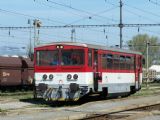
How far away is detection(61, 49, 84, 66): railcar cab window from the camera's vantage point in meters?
23.1

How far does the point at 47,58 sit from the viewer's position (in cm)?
2384

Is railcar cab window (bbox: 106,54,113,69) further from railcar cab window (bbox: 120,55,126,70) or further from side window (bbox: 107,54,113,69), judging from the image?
railcar cab window (bbox: 120,55,126,70)

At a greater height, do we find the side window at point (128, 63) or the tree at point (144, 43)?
the tree at point (144, 43)

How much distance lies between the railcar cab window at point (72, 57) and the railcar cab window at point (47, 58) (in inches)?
15.8

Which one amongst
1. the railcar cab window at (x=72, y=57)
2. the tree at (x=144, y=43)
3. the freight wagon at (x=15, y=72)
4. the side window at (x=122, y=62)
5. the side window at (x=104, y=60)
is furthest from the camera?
the tree at (x=144, y=43)

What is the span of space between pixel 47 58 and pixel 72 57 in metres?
1.35

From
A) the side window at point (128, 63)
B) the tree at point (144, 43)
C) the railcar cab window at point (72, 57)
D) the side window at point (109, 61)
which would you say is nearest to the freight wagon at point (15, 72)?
the side window at point (128, 63)

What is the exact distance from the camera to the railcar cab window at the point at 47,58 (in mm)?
23580

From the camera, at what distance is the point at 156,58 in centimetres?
13800

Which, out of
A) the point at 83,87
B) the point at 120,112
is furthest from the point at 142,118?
the point at 83,87

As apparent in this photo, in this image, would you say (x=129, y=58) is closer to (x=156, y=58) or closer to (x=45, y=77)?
(x=45, y=77)

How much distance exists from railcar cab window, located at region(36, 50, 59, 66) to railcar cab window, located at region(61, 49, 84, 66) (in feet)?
1.32

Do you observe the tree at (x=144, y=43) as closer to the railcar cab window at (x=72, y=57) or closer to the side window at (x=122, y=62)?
the side window at (x=122, y=62)

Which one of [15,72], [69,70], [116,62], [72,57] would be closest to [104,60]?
[116,62]
